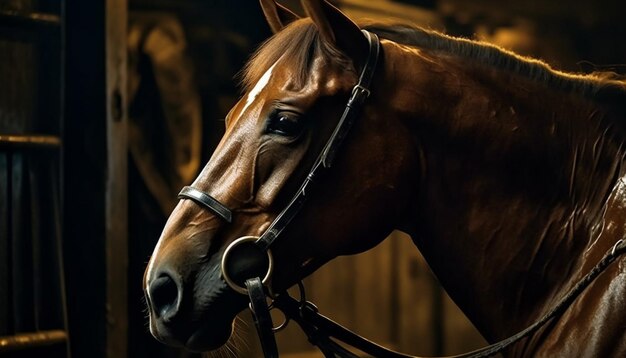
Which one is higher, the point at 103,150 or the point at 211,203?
the point at 211,203

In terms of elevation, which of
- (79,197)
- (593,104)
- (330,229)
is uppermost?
(593,104)

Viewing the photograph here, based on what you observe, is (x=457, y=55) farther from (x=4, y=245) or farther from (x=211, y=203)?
(x=4, y=245)

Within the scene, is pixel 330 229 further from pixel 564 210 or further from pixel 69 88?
pixel 69 88

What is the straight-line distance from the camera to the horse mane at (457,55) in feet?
6.64

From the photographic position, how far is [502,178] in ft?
6.53

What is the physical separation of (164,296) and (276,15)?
0.77m

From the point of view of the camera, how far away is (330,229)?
78.1 inches

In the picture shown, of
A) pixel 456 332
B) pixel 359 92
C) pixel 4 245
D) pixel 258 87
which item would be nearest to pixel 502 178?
pixel 359 92

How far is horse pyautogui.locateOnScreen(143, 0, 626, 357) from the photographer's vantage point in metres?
1.93

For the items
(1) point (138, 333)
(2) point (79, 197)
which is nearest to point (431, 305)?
(1) point (138, 333)

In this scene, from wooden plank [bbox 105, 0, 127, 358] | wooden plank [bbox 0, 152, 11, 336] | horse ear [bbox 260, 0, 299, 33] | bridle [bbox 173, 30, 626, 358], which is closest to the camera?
bridle [bbox 173, 30, 626, 358]

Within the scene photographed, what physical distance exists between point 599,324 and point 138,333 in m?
2.79

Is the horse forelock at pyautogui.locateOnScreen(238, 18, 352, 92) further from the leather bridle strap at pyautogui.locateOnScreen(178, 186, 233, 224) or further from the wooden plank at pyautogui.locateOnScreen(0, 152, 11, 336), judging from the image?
the wooden plank at pyautogui.locateOnScreen(0, 152, 11, 336)

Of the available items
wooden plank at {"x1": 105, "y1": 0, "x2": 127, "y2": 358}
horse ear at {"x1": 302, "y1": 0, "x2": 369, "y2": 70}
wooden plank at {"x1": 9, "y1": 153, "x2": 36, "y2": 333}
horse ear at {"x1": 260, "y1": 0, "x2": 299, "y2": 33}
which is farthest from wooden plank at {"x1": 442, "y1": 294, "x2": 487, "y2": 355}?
horse ear at {"x1": 302, "y1": 0, "x2": 369, "y2": 70}
